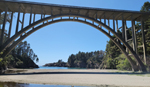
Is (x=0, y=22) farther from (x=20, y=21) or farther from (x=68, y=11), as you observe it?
(x=68, y=11)

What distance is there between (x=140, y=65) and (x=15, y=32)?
21.6 m

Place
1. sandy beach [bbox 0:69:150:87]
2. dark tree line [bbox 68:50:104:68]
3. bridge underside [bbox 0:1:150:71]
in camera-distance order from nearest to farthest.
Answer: sandy beach [bbox 0:69:150:87], bridge underside [bbox 0:1:150:71], dark tree line [bbox 68:50:104:68]

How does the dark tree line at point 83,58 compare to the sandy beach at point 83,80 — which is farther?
the dark tree line at point 83,58

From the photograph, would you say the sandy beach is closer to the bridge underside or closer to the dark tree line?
the bridge underside

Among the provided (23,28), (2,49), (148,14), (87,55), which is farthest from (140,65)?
(87,55)

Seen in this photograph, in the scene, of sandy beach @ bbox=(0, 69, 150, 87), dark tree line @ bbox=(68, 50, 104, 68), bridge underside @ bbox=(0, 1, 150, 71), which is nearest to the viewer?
sandy beach @ bbox=(0, 69, 150, 87)

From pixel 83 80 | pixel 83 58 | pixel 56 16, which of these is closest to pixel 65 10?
pixel 56 16

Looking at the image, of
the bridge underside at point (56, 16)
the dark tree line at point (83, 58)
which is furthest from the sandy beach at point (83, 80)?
the dark tree line at point (83, 58)

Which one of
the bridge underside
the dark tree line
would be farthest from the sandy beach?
the dark tree line

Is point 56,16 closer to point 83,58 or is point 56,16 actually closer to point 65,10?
point 65,10

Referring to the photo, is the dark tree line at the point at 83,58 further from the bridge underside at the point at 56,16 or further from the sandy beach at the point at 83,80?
the sandy beach at the point at 83,80

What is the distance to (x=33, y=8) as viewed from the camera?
1875cm

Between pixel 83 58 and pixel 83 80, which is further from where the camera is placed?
pixel 83 58

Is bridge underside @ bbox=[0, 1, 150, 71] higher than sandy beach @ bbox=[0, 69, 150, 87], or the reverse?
bridge underside @ bbox=[0, 1, 150, 71]
